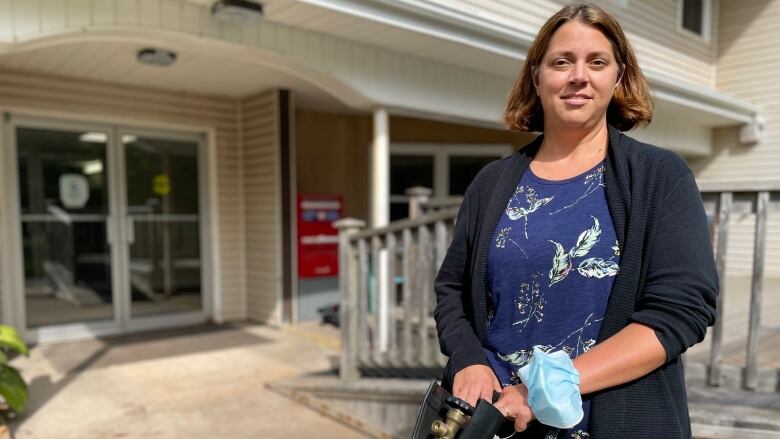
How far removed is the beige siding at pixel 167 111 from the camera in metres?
4.33

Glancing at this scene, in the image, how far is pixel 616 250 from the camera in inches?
36.0

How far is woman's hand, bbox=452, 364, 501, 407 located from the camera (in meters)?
0.97

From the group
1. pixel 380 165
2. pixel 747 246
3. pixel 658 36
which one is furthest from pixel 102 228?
pixel 658 36

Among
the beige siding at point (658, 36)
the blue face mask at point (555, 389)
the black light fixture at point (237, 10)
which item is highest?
the beige siding at point (658, 36)

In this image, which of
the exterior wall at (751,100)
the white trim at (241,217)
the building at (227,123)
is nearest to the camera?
the exterior wall at (751,100)

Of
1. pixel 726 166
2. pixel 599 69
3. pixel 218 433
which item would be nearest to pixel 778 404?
pixel 599 69

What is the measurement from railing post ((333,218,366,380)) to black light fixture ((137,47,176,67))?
6.70 ft

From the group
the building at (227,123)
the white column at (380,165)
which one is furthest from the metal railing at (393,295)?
the building at (227,123)

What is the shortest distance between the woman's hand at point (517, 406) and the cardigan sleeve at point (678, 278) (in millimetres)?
240

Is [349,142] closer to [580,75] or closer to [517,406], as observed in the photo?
[580,75]

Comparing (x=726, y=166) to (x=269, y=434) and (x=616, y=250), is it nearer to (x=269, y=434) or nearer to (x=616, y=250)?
(x=269, y=434)

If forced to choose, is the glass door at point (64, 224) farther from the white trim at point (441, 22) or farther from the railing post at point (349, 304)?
the white trim at point (441, 22)

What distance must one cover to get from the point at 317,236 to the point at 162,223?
5.24 feet

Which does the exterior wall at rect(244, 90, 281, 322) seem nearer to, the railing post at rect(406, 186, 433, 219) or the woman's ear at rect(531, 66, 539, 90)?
the railing post at rect(406, 186, 433, 219)
